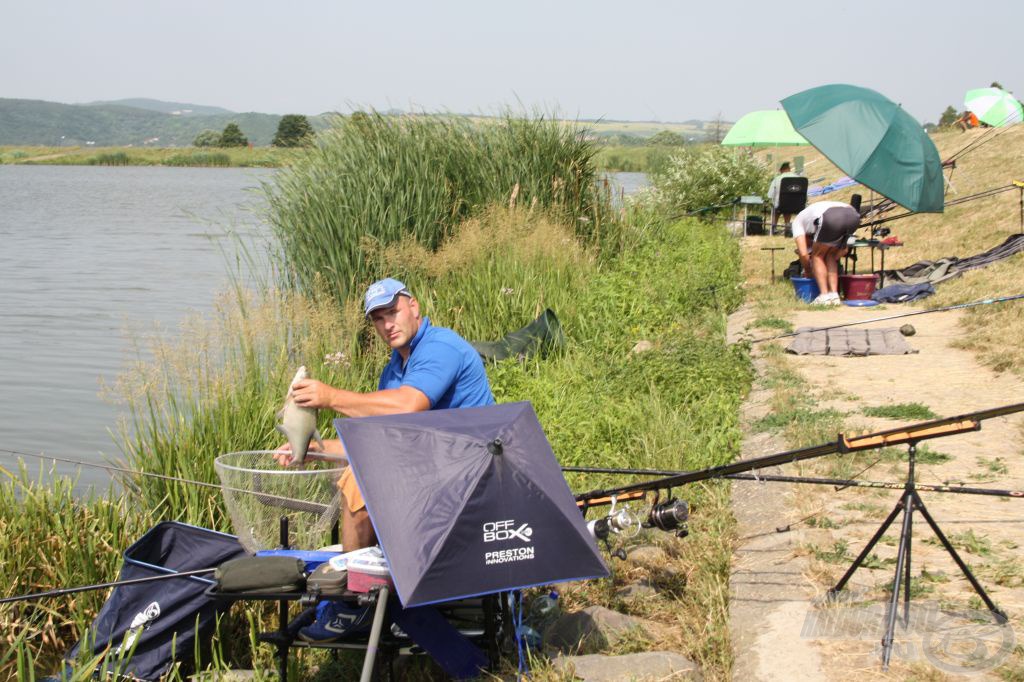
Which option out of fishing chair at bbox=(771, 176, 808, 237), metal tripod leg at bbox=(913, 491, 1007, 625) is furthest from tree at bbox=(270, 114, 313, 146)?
metal tripod leg at bbox=(913, 491, 1007, 625)

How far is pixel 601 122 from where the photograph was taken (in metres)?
13.3

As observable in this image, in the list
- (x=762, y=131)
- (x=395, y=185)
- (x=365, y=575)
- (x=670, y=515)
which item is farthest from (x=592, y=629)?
(x=762, y=131)

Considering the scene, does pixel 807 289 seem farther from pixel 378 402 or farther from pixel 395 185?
pixel 378 402

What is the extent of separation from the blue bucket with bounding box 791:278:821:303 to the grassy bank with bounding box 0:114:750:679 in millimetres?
653

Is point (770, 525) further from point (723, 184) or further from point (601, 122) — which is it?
point (723, 184)

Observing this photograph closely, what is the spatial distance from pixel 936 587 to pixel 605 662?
1214 millimetres

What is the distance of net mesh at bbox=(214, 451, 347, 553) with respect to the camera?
11.8 ft

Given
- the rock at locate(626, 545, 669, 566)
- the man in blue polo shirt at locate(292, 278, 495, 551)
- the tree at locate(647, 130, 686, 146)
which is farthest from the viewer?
the tree at locate(647, 130, 686, 146)

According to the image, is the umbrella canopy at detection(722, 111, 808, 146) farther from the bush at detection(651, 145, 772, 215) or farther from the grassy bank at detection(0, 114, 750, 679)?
the grassy bank at detection(0, 114, 750, 679)

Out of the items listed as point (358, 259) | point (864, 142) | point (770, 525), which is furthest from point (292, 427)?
point (864, 142)

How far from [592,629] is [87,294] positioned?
13980mm

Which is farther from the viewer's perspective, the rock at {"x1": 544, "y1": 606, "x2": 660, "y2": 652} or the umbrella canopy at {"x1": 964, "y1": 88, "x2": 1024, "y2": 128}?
the umbrella canopy at {"x1": 964, "y1": 88, "x2": 1024, "y2": 128}

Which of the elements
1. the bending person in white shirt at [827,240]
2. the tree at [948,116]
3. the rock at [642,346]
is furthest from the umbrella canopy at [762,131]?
the tree at [948,116]

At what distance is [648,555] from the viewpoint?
16.0ft
